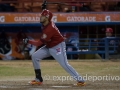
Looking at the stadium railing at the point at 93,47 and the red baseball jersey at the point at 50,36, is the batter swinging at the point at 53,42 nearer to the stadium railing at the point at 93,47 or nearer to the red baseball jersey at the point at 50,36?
the red baseball jersey at the point at 50,36

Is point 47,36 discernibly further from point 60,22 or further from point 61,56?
point 60,22

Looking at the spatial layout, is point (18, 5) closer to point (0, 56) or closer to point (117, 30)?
point (0, 56)

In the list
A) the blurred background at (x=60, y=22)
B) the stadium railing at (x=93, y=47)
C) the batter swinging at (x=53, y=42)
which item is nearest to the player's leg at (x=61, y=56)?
the batter swinging at (x=53, y=42)

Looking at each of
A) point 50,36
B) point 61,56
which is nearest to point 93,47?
point 61,56

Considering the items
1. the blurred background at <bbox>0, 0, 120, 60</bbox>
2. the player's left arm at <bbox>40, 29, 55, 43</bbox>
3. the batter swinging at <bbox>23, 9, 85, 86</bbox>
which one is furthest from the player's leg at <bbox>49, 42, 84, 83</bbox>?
the blurred background at <bbox>0, 0, 120, 60</bbox>

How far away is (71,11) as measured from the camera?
827 inches

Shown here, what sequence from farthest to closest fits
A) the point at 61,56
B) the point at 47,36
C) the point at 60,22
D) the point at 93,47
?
the point at 93,47
the point at 60,22
the point at 61,56
the point at 47,36

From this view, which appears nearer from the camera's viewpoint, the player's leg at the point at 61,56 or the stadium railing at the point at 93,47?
the player's leg at the point at 61,56

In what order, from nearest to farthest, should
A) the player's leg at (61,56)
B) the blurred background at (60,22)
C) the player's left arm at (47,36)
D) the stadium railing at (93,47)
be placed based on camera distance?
the player's left arm at (47,36), the player's leg at (61,56), the stadium railing at (93,47), the blurred background at (60,22)

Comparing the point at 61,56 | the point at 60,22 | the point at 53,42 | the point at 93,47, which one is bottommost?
the point at 93,47

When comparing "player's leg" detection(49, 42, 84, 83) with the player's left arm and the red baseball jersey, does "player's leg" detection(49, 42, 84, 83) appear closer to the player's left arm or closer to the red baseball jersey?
the red baseball jersey

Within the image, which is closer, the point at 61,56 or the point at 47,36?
the point at 47,36

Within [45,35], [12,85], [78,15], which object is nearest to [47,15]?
[45,35]

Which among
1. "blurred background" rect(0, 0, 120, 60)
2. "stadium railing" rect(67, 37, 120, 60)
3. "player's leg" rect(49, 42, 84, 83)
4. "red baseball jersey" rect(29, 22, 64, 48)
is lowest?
"stadium railing" rect(67, 37, 120, 60)
